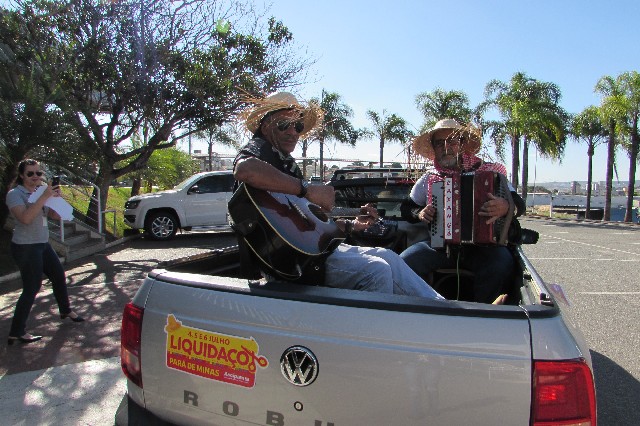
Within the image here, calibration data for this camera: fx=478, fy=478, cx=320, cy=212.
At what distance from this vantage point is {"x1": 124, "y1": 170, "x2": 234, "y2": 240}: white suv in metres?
12.8

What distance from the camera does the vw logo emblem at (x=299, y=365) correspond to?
5.32ft

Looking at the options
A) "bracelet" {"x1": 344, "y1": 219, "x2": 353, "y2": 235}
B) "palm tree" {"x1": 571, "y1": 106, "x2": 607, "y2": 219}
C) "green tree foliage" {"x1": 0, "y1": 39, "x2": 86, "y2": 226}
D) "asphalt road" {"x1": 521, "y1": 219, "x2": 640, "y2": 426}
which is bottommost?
"asphalt road" {"x1": 521, "y1": 219, "x2": 640, "y2": 426}

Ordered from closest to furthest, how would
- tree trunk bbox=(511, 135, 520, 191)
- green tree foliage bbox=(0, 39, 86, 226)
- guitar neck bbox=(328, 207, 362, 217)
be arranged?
guitar neck bbox=(328, 207, 362, 217) → green tree foliage bbox=(0, 39, 86, 226) → tree trunk bbox=(511, 135, 520, 191)

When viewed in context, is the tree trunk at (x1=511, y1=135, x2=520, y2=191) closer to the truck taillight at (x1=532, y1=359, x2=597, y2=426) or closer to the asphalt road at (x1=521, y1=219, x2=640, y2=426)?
the asphalt road at (x1=521, y1=219, x2=640, y2=426)

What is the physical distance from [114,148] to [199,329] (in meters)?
13.1

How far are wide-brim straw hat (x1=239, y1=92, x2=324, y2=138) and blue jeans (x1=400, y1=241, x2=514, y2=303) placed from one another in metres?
1.31

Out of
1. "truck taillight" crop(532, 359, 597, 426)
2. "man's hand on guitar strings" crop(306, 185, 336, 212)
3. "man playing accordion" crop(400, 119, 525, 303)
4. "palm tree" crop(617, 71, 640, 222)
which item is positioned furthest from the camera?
"palm tree" crop(617, 71, 640, 222)

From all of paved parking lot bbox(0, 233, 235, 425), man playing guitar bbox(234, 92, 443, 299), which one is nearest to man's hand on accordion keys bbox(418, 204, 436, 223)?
man playing guitar bbox(234, 92, 443, 299)

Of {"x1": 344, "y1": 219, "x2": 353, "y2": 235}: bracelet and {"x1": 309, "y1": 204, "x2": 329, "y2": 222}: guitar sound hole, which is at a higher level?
{"x1": 309, "y1": 204, "x2": 329, "y2": 222}: guitar sound hole

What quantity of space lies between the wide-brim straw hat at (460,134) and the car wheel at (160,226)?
1014 cm

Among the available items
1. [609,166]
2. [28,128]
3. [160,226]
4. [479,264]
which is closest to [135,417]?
[479,264]

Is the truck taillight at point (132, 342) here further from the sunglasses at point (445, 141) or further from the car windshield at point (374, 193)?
the car windshield at point (374, 193)

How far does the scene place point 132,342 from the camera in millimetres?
1986

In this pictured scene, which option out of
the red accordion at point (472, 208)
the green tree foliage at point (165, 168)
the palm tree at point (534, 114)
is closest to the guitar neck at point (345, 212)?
the red accordion at point (472, 208)
